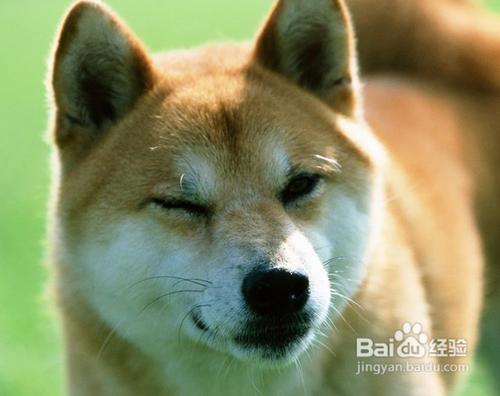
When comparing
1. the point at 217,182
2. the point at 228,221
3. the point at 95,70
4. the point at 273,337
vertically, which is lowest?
the point at 273,337

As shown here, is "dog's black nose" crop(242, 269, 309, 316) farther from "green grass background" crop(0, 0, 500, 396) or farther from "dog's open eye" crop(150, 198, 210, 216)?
"green grass background" crop(0, 0, 500, 396)

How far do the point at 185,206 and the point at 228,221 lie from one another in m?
0.17

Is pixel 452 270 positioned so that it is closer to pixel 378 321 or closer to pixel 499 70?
pixel 378 321

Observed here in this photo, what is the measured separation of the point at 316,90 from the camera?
3357 millimetres

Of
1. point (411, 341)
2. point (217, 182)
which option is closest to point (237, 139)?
point (217, 182)

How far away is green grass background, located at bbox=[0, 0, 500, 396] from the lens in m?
4.77

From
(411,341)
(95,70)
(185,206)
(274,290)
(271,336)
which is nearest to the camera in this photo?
(274,290)

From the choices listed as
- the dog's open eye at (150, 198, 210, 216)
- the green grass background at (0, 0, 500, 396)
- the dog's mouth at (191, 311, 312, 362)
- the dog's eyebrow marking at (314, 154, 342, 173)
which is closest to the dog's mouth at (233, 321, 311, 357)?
the dog's mouth at (191, 311, 312, 362)

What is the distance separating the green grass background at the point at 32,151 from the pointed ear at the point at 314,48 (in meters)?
0.99

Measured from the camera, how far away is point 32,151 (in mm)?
8367

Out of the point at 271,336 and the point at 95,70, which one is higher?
the point at 95,70

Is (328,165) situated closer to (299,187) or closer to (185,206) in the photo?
(299,187)

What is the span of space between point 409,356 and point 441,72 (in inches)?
63.0

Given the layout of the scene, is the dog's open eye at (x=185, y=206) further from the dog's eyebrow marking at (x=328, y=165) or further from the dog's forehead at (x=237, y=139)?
the dog's eyebrow marking at (x=328, y=165)
